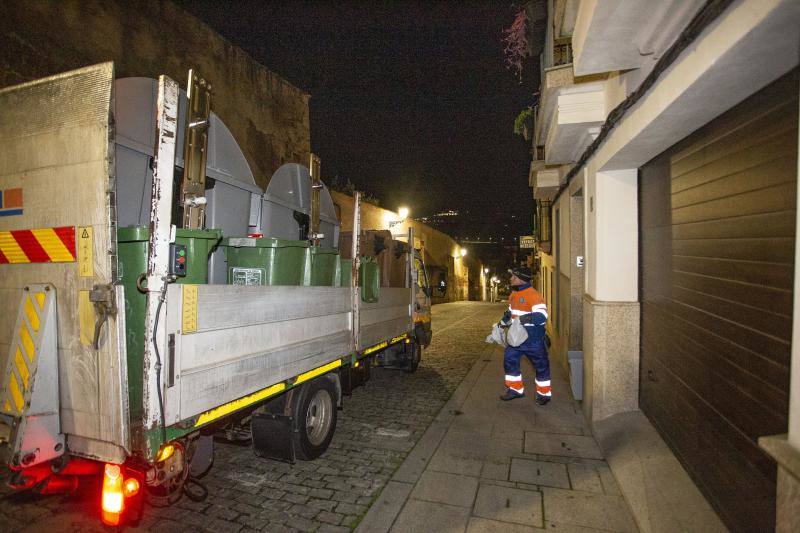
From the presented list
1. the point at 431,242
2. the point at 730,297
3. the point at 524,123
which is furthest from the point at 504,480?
the point at 431,242

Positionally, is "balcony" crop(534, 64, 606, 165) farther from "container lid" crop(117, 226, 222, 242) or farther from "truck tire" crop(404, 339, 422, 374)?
"container lid" crop(117, 226, 222, 242)

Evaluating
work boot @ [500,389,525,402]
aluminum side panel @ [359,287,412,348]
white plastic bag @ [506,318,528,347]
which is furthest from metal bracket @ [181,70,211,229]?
work boot @ [500,389,525,402]

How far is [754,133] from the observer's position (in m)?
2.41

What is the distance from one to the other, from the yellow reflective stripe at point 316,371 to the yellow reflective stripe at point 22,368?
175 centimetres

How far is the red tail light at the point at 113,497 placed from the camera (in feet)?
8.02

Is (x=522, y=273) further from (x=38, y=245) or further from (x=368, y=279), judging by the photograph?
(x=38, y=245)

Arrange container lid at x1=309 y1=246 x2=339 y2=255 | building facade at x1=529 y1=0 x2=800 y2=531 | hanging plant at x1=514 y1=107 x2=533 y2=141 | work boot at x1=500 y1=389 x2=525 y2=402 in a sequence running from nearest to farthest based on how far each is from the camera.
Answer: building facade at x1=529 y1=0 x2=800 y2=531, container lid at x1=309 y1=246 x2=339 y2=255, work boot at x1=500 y1=389 x2=525 y2=402, hanging plant at x1=514 y1=107 x2=533 y2=141

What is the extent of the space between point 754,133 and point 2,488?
231 inches

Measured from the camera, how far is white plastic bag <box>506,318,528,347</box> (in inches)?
Answer: 225

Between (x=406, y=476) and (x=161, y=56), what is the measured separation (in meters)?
11.1

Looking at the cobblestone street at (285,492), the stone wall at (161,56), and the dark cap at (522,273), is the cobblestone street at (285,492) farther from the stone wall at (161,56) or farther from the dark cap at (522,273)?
the stone wall at (161,56)

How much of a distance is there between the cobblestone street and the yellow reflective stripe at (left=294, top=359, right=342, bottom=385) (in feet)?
2.87

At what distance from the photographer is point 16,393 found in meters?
2.46

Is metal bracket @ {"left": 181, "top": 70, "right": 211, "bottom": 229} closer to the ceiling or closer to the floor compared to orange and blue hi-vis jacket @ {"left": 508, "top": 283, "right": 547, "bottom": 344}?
closer to the ceiling
